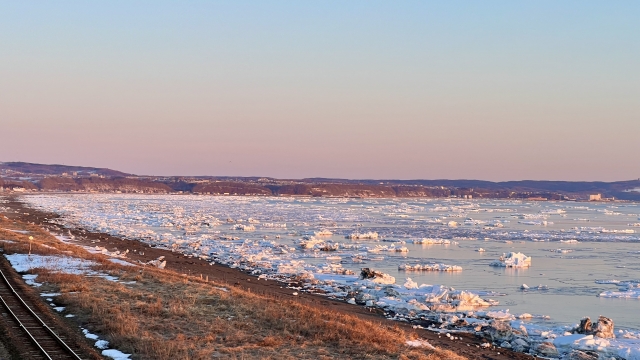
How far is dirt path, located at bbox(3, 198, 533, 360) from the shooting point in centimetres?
1525

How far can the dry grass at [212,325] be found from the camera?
37.6ft

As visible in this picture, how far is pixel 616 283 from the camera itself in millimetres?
25531

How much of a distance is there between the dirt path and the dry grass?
5.22 feet

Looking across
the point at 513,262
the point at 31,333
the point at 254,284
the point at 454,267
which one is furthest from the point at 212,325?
the point at 513,262

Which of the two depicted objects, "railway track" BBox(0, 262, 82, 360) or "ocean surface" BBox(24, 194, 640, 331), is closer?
"railway track" BBox(0, 262, 82, 360)

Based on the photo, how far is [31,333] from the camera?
1164cm

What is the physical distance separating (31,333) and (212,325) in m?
3.51

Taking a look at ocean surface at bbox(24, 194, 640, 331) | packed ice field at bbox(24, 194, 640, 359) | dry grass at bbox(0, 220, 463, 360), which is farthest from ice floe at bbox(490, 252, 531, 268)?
dry grass at bbox(0, 220, 463, 360)

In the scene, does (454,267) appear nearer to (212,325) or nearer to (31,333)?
(212,325)

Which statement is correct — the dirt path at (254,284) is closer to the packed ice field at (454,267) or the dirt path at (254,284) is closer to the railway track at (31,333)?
the packed ice field at (454,267)

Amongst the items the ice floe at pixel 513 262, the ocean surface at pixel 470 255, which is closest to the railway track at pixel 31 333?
the ocean surface at pixel 470 255

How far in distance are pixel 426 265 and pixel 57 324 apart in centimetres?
2014

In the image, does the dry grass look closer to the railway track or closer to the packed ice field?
the railway track

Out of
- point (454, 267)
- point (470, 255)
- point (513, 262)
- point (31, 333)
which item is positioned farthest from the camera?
point (470, 255)
